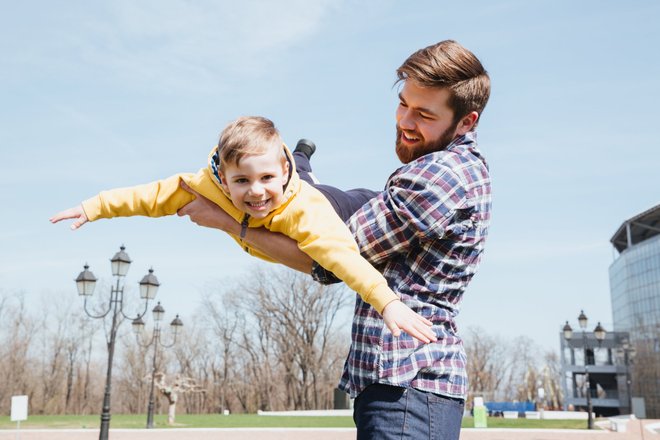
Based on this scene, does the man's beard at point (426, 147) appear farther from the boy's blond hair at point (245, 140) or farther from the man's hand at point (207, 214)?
the man's hand at point (207, 214)

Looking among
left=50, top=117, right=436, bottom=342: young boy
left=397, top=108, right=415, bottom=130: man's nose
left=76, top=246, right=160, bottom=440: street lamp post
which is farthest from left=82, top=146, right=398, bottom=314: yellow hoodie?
left=76, top=246, right=160, bottom=440: street lamp post

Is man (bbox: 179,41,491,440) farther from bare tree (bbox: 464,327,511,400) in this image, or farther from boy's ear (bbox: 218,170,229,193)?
bare tree (bbox: 464,327,511,400)

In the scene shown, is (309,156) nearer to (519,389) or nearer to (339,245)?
(339,245)

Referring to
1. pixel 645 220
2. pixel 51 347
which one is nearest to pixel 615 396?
pixel 645 220

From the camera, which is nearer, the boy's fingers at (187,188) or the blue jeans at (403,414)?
the blue jeans at (403,414)

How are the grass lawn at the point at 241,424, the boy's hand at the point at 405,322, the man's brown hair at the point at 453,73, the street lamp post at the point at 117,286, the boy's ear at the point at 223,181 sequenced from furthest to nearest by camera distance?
the grass lawn at the point at 241,424, the street lamp post at the point at 117,286, the boy's ear at the point at 223,181, the man's brown hair at the point at 453,73, the boy's hand at the point at 405,322

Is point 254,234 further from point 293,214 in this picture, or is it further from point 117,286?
point 117,286

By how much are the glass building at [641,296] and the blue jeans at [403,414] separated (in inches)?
2396

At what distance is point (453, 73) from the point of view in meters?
2.42

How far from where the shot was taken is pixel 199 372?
50656mm

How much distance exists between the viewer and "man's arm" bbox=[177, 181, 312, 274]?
108 inches

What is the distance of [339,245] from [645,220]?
75.1 meters

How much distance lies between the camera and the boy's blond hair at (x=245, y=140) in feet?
8.64

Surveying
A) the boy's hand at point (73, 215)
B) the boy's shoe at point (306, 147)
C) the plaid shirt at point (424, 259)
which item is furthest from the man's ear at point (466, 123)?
the boy's hand at point (73, 215)
